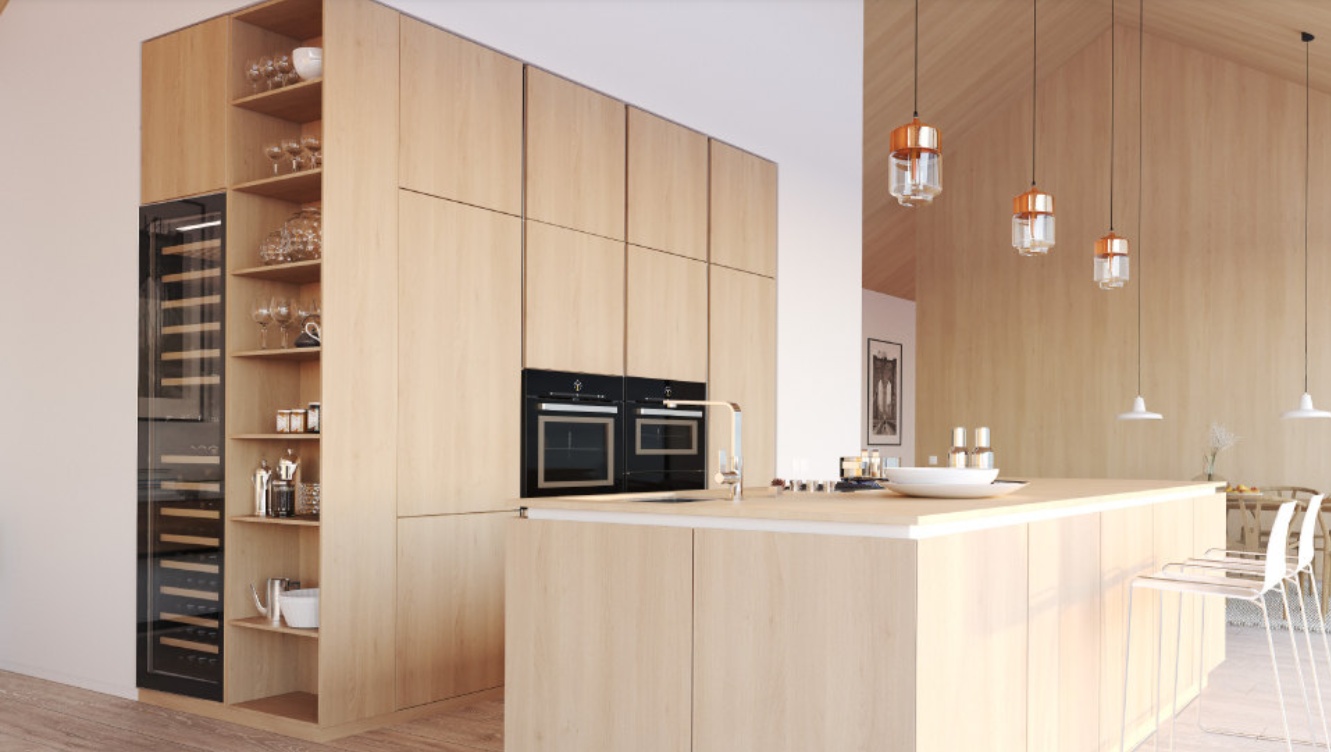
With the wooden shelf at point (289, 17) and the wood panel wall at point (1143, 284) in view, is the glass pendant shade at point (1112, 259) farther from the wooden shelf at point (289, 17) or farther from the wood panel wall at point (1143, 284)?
the wood panel wall at point (1143, 284)

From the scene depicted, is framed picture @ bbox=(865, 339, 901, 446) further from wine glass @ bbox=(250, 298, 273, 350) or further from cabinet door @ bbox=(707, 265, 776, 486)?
wine glass @ bbox=(250, 298, 273, 350)

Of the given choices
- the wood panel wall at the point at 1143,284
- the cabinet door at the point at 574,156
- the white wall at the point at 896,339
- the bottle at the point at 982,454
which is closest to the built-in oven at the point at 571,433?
the cabinet door at the point at 574,156

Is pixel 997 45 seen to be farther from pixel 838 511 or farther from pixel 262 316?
pixel 838 511

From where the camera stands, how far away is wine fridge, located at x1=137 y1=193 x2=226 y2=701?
175 inches

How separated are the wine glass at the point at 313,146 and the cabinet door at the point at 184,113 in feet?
1.21

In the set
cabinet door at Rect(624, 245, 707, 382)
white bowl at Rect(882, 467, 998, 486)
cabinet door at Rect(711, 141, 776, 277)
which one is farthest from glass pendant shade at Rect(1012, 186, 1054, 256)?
cabinet door at Rect(711, 141, 776, 277)

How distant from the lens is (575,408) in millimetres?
5270

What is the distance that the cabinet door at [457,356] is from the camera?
176 inches

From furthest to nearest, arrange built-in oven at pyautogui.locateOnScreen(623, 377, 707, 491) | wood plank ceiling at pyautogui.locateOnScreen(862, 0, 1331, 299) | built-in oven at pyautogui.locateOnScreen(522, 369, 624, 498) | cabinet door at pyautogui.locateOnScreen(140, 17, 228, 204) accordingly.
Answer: wood plank ceiling at pyautogui.locateOnScreen(862, 0, 1331, 299)
built-in oven at pyautogui.locateOnScreen(623, 377, 707, 491)
built-in oven at pyautogui.locateOnScreen(522, 369, 624, 498)
cabinet door at pyautogui.locateOnScreen(140, 17, 228, 204)

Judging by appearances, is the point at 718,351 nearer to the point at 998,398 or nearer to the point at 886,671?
the point at 886,671

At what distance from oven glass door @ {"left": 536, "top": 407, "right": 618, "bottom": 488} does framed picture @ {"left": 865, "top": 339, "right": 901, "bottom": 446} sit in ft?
30.1

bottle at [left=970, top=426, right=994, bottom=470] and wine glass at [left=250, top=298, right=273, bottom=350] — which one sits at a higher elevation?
wine glass at [left=250, top=298, right=273, bottom=350]

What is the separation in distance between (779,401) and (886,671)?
4.11 meters

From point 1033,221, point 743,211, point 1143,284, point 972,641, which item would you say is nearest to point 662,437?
point 743,211
